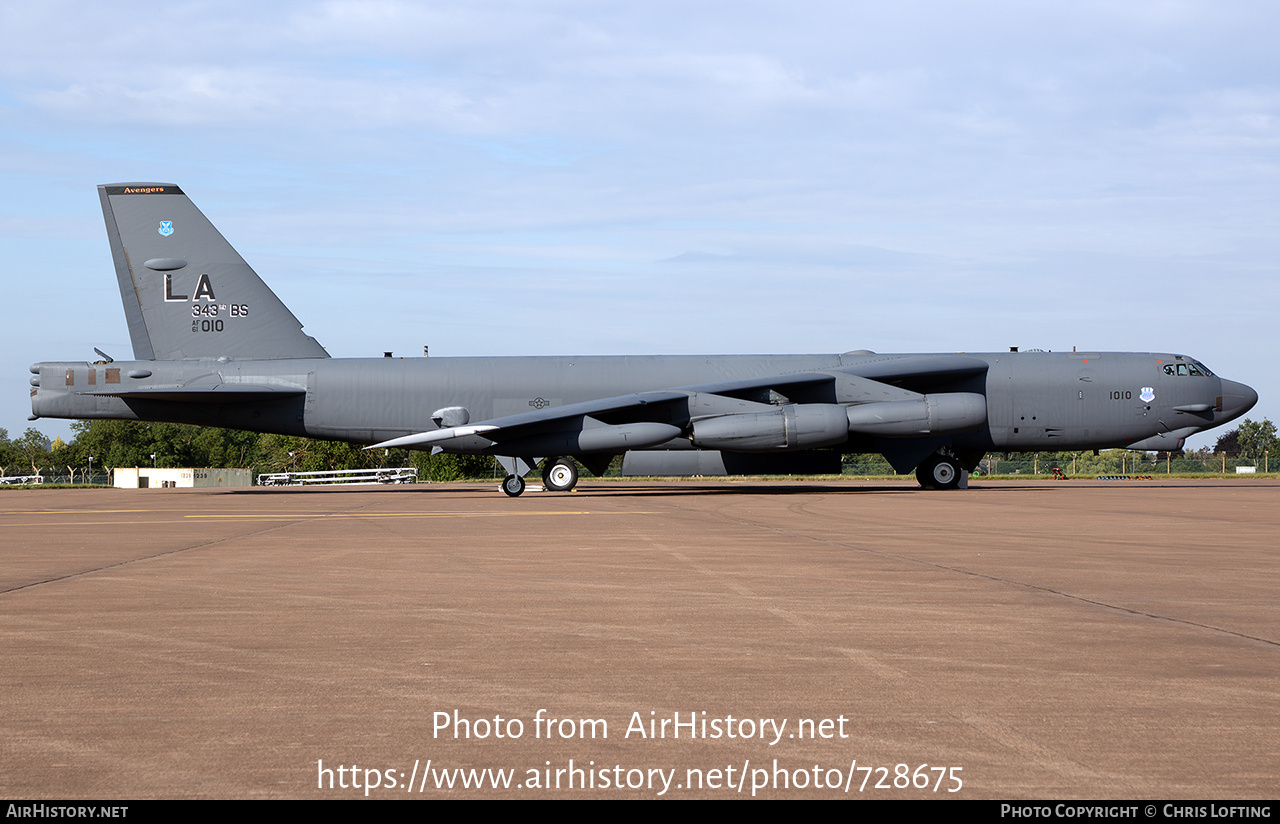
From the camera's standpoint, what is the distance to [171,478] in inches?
2260

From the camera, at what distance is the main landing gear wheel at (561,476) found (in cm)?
2658

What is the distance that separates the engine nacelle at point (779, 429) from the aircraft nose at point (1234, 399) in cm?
1045

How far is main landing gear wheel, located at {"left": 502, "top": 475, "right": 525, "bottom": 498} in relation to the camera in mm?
26141

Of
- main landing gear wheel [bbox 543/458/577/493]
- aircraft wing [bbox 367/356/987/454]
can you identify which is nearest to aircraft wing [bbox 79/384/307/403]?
aircraft wing [bbox 367/356/987/454]

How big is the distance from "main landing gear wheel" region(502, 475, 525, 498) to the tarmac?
15094 millimetres

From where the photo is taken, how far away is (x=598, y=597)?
757 cm

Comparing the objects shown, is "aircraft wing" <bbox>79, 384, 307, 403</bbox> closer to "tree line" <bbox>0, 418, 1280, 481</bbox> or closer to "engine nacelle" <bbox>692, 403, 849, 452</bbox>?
"engine nacelle" <bbox>692, 403, 849, 452</bbox>

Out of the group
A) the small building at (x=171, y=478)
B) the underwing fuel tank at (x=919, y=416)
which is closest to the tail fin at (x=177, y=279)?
the underwing fuel tank at (x=919, y=416)

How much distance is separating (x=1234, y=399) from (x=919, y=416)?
911 cm

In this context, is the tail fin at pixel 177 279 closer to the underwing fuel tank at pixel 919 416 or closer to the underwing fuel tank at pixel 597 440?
the underwing fuel tank at pixel 597 440

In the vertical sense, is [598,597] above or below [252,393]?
below
